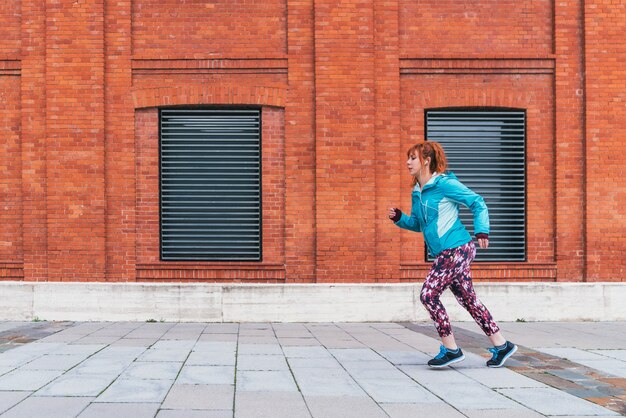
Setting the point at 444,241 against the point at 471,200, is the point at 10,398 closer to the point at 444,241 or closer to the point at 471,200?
the point at 444,241

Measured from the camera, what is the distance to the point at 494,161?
9930 millimetres

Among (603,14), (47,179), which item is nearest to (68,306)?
(47,179)

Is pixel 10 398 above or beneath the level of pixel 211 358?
above

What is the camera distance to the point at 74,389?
477 centimetres

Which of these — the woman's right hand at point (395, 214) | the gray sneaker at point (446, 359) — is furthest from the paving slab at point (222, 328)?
the woman's right hand at point (395, 214)

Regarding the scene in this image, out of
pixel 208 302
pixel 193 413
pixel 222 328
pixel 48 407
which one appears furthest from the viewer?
pixel 208 302

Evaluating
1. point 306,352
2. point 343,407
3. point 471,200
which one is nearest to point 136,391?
point 343,407

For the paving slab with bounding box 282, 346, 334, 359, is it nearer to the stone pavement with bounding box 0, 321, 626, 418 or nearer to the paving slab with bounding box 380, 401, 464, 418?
the stone pavement with bounding box 0, 321, 626, 418

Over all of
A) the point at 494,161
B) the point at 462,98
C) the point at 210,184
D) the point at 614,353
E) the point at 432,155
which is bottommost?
the point at 614,353

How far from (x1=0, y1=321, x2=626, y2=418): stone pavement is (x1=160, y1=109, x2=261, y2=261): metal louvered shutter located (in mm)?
1785

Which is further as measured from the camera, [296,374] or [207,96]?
[207,96]

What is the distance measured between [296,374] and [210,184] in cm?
497

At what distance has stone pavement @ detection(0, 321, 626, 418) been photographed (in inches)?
169

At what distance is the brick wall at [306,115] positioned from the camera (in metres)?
9.42
